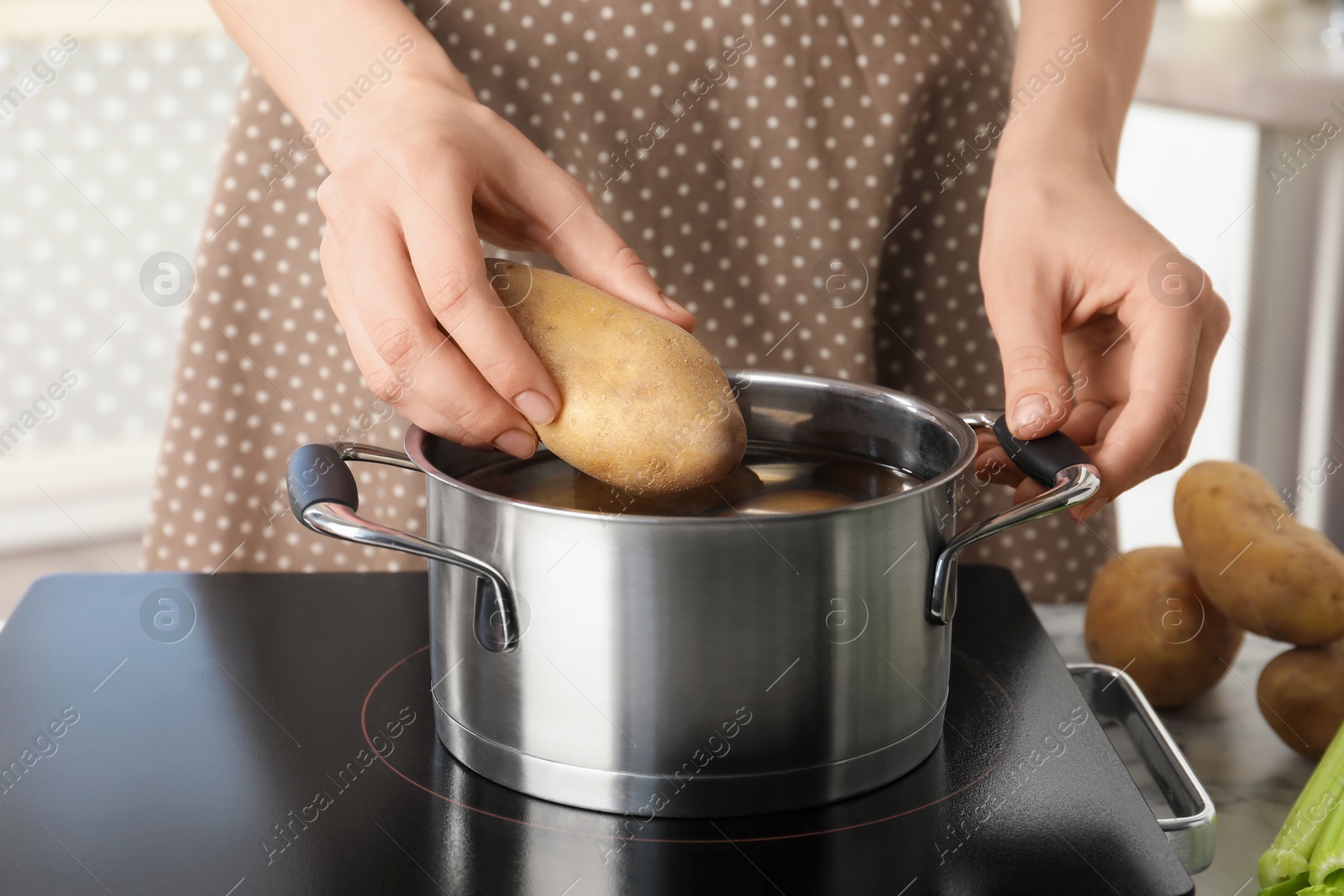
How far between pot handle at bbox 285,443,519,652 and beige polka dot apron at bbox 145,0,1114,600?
17.4 inches

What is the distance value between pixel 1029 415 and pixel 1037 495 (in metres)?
0.07

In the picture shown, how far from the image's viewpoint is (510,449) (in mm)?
591

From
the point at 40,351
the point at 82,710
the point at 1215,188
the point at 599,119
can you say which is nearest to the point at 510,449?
the point at 82,710

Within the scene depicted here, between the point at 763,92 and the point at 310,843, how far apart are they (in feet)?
2.08

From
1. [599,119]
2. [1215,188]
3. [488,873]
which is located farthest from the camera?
[1215,188]

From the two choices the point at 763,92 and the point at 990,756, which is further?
the point at 763,92

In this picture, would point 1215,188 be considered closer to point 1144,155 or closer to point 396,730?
point 1144,155

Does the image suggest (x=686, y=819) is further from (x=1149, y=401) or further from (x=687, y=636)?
(x=1149, y=401)

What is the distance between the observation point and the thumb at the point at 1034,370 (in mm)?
583

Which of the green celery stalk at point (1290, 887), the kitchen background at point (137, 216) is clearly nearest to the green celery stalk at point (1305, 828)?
the green celery stalk at point (1290, 887)

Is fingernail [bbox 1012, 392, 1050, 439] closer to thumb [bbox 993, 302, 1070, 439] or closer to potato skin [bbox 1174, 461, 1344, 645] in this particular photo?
thumb [bbox 993, 302, 1070, 439]

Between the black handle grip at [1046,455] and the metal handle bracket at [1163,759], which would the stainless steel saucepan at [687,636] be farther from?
the metal handle bracket at [1163,759]

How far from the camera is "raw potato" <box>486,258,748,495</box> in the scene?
1.84ft

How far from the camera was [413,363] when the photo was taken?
0.58m
